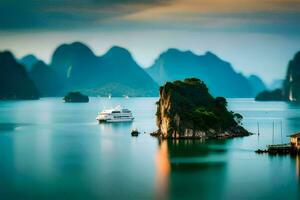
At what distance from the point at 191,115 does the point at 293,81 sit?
134 metres

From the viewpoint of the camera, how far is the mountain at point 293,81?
181625 mm

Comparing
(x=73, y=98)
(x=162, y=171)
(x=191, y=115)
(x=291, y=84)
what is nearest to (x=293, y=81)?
(x=291, y=84)

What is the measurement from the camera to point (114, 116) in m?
81.5

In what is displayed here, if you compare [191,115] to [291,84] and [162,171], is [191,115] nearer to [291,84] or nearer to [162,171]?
[162,171]

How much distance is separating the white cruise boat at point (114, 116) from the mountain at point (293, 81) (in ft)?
352

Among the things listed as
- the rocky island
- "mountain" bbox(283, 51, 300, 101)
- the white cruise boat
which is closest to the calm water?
the rocky island

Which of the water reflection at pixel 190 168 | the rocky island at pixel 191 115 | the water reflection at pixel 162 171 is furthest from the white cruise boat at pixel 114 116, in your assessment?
the water reflection at pixel 162 171

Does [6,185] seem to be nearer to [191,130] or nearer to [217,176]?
[217,176]

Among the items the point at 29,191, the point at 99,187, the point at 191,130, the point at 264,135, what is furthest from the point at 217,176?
the point at 264,135

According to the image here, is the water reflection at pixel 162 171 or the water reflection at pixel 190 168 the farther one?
the water reflection at pixel 190 168

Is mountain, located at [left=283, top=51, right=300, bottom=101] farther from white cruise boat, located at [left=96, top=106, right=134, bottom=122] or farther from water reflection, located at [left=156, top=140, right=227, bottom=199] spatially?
water reflection, located at [left=156, top=140, right=227, bottom=199]

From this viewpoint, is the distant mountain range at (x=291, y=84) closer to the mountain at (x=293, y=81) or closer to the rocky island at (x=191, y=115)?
the mountain at (x=293, y=81)

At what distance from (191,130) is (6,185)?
23881 millimetres

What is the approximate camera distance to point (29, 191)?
3078 centimetres
